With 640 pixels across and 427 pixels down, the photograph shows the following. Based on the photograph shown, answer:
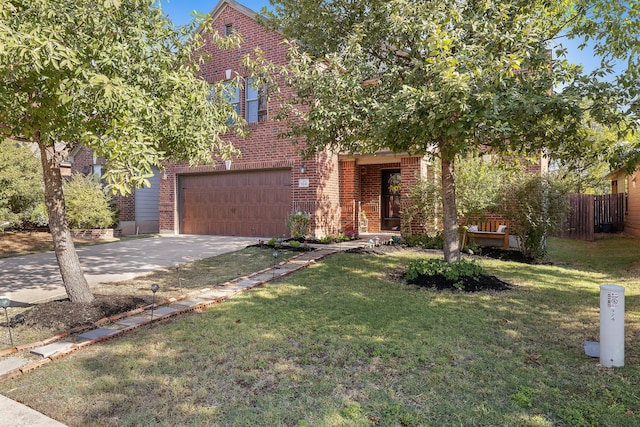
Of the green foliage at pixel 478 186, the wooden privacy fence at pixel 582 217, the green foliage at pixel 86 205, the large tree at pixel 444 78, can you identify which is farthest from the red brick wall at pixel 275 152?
the wooden privacy fence at pixel 582 217

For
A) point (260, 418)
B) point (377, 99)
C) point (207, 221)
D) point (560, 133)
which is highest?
point (377, 99)

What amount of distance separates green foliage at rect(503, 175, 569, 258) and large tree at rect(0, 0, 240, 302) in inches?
275

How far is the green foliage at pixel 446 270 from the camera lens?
6391mm

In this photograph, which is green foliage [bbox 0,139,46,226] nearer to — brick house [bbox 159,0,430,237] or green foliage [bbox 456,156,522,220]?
brick house [bbox 159,0,430,237]

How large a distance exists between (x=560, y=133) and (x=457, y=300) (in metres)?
2.83

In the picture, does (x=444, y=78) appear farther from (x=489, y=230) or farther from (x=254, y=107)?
(x=254, y=107)

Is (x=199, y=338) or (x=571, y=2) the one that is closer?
(x=199, y=338)

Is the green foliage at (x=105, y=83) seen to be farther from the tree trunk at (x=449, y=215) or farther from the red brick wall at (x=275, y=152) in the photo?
the red brick wall at (x=275, y=152)

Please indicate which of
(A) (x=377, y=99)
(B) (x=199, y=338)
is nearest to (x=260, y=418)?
(B) (x=199, y=338)

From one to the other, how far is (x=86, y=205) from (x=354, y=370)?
1460 cm

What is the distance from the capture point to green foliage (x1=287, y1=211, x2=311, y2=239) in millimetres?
11922

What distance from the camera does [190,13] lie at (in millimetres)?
4820

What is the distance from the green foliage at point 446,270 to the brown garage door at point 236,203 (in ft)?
22.9

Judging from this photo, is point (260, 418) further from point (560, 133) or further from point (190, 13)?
point (560, 133)
